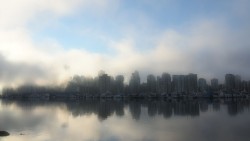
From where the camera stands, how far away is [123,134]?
68.6m

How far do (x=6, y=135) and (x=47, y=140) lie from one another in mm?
10062

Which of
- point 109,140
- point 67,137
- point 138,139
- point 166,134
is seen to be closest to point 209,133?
point 166,134

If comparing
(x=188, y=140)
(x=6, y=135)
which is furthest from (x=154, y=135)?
(x=6, y=135)

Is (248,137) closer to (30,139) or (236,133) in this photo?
(236,133)

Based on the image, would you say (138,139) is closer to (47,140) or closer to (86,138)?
(86,138)

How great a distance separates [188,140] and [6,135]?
3588 cm

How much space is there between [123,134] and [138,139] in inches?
312

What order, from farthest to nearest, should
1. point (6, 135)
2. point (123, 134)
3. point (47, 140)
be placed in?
point (123, 134) → point (6, 135) → point (47, 140)

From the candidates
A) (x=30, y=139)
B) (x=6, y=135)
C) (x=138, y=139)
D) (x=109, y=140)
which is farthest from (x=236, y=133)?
(x=6, y=135)

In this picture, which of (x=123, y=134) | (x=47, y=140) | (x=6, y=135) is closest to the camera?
(x=47, y=140)

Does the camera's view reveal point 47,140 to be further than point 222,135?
No

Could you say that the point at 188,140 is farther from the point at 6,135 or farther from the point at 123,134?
the point at 6,135

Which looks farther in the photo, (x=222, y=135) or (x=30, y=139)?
(x=222, y=135)

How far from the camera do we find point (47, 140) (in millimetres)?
59875
